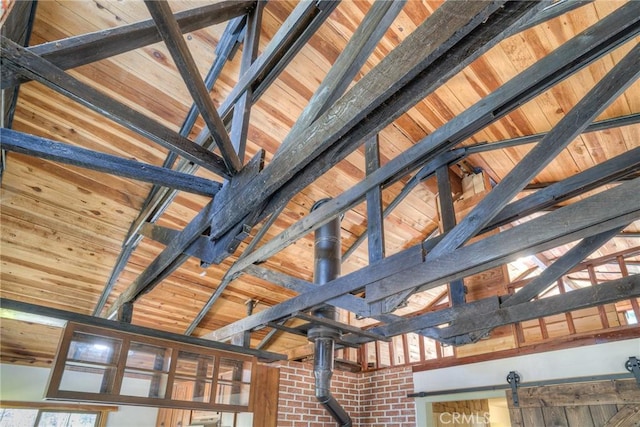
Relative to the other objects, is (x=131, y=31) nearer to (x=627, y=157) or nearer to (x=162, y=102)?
(x=162, y=102)

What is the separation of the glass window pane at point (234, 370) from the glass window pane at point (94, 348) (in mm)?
1065

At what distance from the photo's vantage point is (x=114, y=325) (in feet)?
11.3

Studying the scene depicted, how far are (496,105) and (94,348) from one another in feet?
11.3

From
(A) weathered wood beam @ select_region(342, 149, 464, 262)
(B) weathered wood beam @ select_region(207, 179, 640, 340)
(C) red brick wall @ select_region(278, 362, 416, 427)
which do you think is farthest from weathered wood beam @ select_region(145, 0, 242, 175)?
(C) red brick wall @ select_region(278, 362, 416, 427)

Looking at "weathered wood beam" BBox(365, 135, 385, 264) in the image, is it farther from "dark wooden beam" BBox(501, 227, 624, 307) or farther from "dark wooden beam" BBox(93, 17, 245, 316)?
"dark wooden beam" BBox(93, 17, 245, 316)

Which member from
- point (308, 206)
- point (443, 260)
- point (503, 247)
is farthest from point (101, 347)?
point (503, 247)

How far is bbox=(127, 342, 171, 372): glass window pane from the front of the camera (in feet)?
11.4

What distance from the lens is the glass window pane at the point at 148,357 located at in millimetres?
3488

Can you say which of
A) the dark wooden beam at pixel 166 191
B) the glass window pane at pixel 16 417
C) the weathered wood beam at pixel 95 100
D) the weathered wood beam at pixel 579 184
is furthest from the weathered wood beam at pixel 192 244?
the glass window pane at pixel 16 417

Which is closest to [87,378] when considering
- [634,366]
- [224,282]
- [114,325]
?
[114,325]

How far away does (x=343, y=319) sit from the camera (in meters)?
5.38

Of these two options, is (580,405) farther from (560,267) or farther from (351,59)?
(351,59)

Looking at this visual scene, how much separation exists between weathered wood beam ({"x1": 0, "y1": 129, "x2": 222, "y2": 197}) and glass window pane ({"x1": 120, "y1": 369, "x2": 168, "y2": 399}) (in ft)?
7.00

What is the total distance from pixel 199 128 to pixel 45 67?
1857mm
